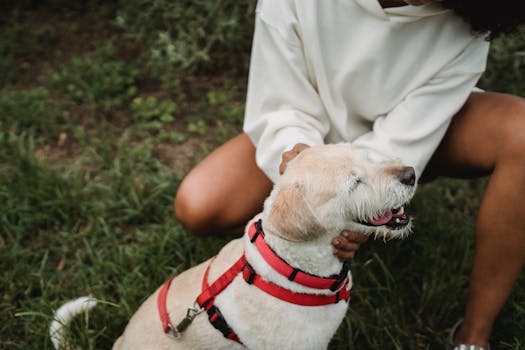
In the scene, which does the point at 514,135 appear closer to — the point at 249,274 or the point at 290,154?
the point at 290,154

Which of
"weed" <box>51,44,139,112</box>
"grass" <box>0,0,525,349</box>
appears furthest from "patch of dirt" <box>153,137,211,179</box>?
"weed" <box>51,44,139,112</box>

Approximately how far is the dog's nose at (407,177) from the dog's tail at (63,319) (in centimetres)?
152

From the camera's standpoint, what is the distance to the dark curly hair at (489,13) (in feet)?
7.01

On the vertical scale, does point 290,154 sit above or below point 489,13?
below

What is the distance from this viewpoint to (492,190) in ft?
7.06

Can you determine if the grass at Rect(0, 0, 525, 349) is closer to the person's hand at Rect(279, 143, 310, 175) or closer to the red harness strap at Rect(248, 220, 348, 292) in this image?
the red harness strap at Rect(248, 220, 348, 292)

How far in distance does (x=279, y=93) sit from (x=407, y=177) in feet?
2.84

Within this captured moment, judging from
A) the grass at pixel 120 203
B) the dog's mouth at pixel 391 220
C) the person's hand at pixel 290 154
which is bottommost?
the grass at pixel 120 203

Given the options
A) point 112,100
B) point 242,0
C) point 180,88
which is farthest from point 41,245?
point 242,0

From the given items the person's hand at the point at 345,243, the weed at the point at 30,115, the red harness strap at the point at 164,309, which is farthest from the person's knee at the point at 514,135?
the weed at the point at 30,115

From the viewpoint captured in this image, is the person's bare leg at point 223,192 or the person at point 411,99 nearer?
the person at point 411,99

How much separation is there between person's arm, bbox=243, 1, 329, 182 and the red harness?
513mm

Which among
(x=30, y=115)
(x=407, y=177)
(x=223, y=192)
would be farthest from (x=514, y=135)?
(x=30, y=115)

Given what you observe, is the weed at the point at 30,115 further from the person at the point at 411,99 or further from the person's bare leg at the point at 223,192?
the person at the point at 411,99
